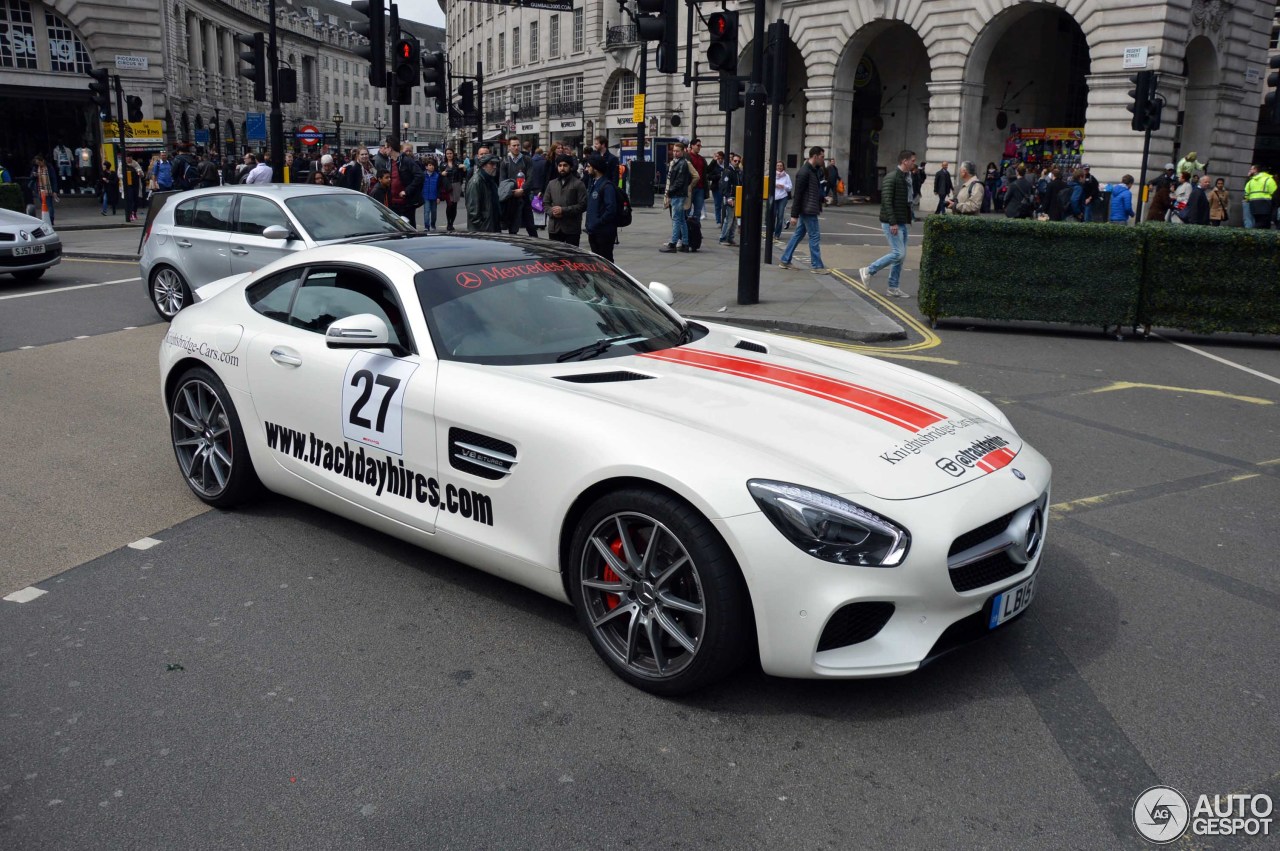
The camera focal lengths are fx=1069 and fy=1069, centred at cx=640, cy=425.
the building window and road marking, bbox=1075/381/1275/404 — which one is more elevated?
the building window

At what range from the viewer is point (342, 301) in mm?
4922

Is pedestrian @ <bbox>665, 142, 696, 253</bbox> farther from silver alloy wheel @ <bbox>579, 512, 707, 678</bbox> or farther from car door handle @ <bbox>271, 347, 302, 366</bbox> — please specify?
silver alloy wheel @ <bbox>579, 512, 707, 678</bbox>

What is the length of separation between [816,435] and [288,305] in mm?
2817

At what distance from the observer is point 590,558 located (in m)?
3.74

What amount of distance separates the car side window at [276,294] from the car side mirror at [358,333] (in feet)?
2.77

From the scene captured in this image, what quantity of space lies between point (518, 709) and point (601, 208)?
11.1 metres

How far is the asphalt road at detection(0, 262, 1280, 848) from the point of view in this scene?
2947 mm

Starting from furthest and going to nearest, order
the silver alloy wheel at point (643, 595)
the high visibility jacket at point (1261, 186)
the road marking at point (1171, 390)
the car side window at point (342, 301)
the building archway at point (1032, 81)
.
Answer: the building archway at point (1032, 81), the high visibility jacket at point (1261, 186), the road marking at point (1171, 390), the car side window at point (342, 301), the silver alloy wheel at point (643, 595)

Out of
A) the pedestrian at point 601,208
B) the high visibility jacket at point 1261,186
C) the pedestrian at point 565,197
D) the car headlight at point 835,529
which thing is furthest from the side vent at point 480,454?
the high visibility jacket at point 1261,186

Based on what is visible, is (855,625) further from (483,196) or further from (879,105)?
(879,105)

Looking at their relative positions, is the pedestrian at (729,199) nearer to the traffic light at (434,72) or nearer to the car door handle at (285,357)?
the traffic light at (434,72)

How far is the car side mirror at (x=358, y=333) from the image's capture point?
4.38 meters

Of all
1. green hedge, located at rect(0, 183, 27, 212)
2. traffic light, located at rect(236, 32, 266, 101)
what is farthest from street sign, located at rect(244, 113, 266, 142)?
traffic light, located at rect(236, 32, 266, 101)

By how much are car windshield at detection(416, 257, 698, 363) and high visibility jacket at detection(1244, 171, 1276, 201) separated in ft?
86.1
